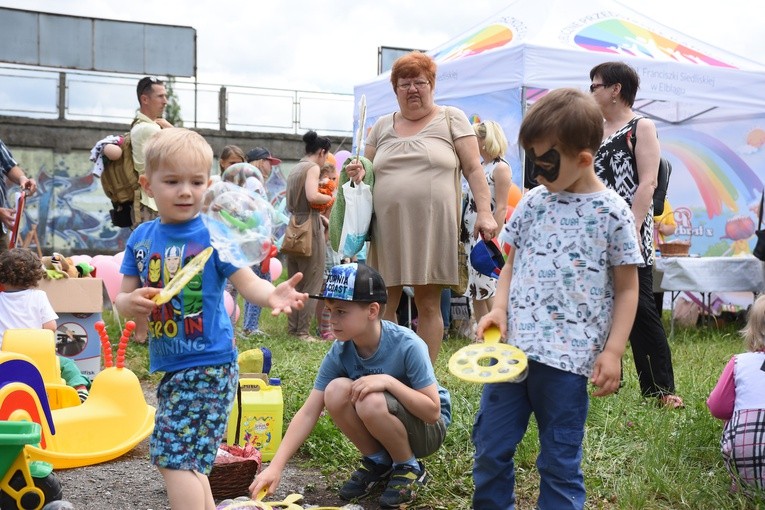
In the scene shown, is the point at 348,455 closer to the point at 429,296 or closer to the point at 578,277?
the point at 429,296

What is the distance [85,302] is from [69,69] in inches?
518

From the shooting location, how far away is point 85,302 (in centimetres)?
537

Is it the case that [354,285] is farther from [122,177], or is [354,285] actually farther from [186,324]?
[122,177]

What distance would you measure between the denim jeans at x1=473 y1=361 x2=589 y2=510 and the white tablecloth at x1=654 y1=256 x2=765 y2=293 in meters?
5.41

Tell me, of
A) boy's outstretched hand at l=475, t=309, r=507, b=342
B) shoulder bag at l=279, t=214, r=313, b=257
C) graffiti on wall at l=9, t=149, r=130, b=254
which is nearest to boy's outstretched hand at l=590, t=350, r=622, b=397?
boy's outstretched hand at l=475, t=309, r=507, b=342

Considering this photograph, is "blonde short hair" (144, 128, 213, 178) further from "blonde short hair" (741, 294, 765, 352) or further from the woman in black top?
the woman in black top

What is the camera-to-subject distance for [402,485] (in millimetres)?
3105

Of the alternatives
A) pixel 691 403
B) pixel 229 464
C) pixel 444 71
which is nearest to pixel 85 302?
pixel 229 464

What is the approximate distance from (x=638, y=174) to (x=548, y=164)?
6.63ft

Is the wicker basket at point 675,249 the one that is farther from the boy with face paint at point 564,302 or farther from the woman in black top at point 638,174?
the boy with face paint at point 564,302

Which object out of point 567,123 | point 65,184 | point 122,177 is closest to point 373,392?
point 567,123

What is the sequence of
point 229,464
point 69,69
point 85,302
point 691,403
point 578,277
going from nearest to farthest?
point 578,277 → point 229,464 → point 691,403 → point 85,302 → point 69,69

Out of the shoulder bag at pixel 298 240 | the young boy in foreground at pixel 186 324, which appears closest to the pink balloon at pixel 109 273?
the shoulder bag at pixel 298 240

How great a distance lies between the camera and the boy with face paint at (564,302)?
2336mm
